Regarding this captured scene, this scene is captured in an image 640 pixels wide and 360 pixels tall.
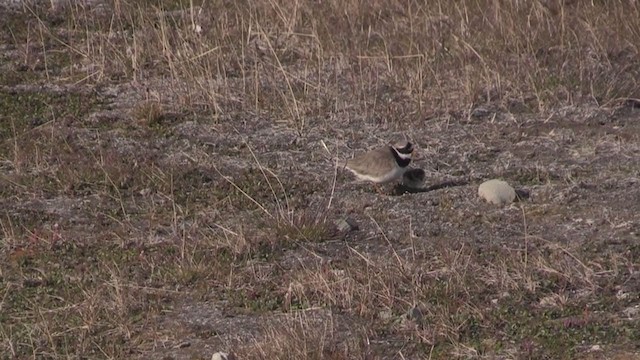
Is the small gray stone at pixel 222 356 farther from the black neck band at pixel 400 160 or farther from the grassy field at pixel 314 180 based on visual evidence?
the black neck band at pixel 400 160

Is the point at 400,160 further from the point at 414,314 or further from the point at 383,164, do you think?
the point at 414,314

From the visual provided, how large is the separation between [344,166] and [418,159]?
62 centimetres

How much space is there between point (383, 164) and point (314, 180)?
75 cm

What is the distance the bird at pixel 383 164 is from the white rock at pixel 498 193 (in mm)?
575

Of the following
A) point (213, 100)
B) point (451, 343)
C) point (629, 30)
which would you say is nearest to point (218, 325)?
point (451, 343)

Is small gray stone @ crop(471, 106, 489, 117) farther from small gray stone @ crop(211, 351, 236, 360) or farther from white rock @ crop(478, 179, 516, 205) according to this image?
small gray stone @ crop(211, 351, 236, 360)

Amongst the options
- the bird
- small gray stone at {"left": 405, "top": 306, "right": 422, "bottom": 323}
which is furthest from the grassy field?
the bird

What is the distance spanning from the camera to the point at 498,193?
8.70 m

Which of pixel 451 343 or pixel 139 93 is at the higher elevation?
pixel 451 343

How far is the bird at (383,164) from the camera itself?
8789 mm

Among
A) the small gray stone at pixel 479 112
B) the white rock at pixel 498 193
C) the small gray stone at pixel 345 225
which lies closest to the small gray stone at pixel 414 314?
the small gray stone at pixel 345 225

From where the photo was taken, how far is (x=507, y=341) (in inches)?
267

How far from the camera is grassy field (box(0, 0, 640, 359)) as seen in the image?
7070mm

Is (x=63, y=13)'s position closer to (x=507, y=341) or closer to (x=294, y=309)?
(x=294, y=309)
